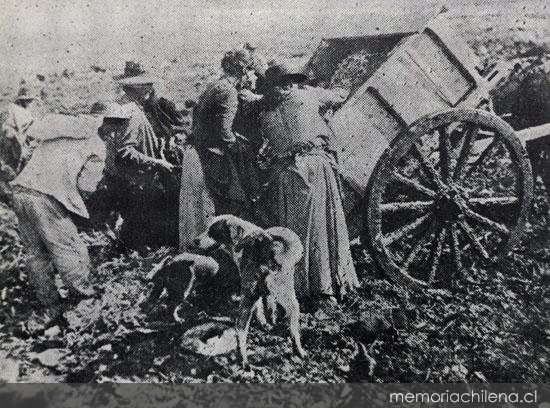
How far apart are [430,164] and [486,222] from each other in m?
0.72

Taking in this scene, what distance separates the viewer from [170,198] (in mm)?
4191

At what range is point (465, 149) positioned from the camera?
3.87 metres

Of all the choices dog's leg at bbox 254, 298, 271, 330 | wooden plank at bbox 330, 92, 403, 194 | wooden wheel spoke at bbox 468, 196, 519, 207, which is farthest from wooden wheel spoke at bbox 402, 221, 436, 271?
dog's leg at bbox 254, 298, 271, 330

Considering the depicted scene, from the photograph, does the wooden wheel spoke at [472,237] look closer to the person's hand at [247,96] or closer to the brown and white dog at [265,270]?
the brown and white dog at [265,270]

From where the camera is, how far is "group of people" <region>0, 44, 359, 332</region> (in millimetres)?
3939

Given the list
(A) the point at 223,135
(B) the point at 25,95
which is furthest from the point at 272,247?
(B) the point at 25,95

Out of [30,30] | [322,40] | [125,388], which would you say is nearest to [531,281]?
[322,40]

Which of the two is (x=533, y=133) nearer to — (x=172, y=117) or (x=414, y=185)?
(x=414, y=185)

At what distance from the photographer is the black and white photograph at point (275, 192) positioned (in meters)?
3.85

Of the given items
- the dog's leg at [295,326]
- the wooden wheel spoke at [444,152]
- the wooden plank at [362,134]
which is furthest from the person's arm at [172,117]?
the wooden wheel spoke at [444,152]

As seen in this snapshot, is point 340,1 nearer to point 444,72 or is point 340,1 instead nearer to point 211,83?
point 444,72

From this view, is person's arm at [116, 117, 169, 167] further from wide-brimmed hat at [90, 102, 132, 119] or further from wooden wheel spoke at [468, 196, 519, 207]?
wooden wheel spoke at [468, 196, 519, 207]

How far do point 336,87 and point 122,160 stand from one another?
2.13m

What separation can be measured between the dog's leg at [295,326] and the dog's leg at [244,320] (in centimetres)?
31
